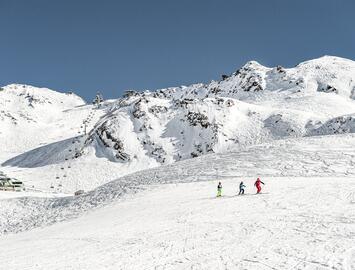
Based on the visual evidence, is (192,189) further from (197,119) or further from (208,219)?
(197,119)

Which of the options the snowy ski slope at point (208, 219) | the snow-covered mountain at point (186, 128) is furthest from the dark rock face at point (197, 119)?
the snowy ski slope at point (208, 219)

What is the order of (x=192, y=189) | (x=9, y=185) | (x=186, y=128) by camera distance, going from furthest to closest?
(x=186, y=128) < (x=9, y=185) < (x=192, y=189)

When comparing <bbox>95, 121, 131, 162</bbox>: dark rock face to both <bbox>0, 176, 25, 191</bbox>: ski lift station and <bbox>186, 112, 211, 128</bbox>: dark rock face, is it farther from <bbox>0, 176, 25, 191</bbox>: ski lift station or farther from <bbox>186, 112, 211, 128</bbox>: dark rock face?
<bbox>0, 176, 25, 191</bbox>: ski lift station

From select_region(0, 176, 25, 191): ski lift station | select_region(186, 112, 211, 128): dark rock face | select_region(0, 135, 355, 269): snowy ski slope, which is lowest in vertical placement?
select_region(0, 176, 25, 191): ski lift station

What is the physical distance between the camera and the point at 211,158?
2028 inches

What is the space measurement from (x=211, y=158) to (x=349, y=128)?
115ft

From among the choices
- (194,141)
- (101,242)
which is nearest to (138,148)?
(194,141)

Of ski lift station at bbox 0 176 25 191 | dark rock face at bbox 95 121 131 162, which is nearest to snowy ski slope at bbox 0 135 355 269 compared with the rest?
ski lift station at bbox 0 176 25 191

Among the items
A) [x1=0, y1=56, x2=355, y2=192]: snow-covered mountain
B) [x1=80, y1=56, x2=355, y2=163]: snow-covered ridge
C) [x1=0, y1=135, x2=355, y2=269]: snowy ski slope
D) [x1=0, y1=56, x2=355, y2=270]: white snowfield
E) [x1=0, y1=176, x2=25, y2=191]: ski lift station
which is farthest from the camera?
[x1=80, y1=56, x2=355, y2=163]: snow-covered ridge

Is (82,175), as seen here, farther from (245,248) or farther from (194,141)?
(245,248)

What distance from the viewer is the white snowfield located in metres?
17.3

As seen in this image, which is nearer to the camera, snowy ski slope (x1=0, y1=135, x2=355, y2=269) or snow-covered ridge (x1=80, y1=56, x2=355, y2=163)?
snowy ski slope (x1=0, y1=135, x2=355, y2=269)

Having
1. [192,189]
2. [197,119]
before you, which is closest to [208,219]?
[192,189]

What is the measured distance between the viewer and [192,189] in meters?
38.1
